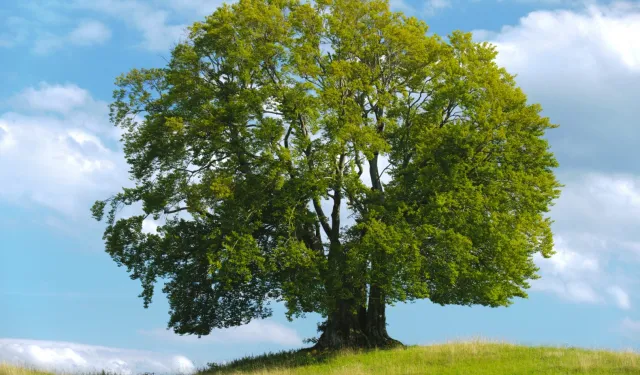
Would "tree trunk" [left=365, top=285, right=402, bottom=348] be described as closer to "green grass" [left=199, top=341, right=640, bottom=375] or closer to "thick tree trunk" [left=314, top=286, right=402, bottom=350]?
"thick tree trunk" [left=314, top=286, right=402, bottom=350]

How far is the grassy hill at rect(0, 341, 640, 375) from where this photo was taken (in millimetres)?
25203

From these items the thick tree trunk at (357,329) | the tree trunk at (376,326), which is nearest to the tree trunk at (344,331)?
the thick tree trunk at (357,329)

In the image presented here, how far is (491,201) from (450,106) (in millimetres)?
5588

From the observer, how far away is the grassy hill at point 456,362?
2520cm

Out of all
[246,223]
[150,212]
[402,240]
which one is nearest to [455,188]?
[402,240]

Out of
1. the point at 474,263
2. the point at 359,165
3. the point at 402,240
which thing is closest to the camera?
the point at 402,240

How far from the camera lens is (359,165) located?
32.6 metres

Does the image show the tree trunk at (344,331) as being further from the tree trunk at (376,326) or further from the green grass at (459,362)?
the green grass at (459,362)

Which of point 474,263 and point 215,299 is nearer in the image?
point 474,263

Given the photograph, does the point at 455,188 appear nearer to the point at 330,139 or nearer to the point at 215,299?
the point at 330,139

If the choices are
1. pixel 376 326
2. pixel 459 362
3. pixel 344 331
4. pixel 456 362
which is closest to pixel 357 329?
pixel 344 331

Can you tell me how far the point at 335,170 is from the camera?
99.7 ft

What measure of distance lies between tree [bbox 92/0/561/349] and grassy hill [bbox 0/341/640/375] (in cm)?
218

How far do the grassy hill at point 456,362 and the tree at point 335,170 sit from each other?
218 cm
